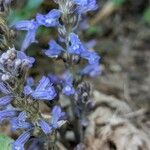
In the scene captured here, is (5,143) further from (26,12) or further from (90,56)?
(26,12)

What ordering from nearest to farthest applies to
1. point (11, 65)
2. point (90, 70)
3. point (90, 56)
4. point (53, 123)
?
point (11, 65), point (53, 123), point (90, 56), point (90, 70)

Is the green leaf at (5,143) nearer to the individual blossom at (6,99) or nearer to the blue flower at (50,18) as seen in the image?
the individual blossom at (6,99)

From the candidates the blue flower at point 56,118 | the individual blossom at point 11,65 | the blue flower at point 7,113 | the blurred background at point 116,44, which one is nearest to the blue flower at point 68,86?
the blue flower at point 56,118

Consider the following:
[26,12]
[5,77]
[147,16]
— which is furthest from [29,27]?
[147,16]

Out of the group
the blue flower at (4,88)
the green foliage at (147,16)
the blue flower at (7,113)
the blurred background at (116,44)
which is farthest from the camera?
the green foliage at (147,16)

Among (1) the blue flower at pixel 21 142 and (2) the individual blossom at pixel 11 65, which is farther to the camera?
(1) the blue flower at pixel 21 142

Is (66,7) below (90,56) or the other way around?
the other way around

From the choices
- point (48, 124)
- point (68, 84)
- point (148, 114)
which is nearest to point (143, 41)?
point (148, 114)

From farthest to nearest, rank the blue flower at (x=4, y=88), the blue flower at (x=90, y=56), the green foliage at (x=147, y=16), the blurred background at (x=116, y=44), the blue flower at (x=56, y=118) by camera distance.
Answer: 1. the green foliage at (x=147, y=16)
2. the blurred background at (x=116, y=44)
3. the blue flower at (x=90, y=56)
4. the blue flower at (x=56, y=118)
5. the blue flower at (x=4, y=88)

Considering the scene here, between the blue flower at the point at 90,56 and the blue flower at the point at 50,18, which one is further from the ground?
the blue flower at the point at 50,18
